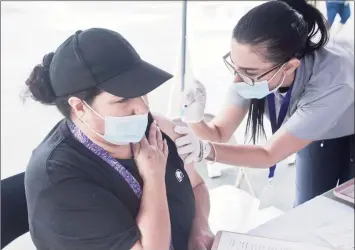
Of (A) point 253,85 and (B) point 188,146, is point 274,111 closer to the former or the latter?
(A) point 253,85

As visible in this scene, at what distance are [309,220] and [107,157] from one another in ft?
2.16

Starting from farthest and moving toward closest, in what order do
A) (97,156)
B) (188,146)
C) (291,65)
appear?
(291,65) → (188,146) → (97,156)

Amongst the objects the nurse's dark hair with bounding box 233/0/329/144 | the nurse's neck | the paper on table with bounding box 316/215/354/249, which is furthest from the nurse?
the paper on table with bounding box 316/215/354/249

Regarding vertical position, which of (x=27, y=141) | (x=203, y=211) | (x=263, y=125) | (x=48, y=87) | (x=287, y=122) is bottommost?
(x=27, y=141)

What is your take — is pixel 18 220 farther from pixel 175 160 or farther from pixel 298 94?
pixel 298 94

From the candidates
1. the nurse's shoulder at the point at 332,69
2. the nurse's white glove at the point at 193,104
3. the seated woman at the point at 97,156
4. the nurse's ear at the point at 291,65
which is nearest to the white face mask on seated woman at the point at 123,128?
the seated woman at the point at 97,156

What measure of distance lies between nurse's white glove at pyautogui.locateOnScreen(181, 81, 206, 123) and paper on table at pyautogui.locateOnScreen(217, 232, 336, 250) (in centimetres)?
55

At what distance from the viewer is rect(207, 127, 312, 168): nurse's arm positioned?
1491mm

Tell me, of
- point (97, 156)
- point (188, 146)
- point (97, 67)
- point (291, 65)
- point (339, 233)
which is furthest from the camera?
point (291, 65)

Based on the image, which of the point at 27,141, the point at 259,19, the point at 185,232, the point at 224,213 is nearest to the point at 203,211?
the point at 185,232

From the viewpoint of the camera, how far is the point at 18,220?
125 centimetres

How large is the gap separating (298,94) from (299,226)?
1.71ft

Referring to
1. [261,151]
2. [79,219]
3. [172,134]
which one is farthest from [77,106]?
[261,151]

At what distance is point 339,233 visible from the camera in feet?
4.01
